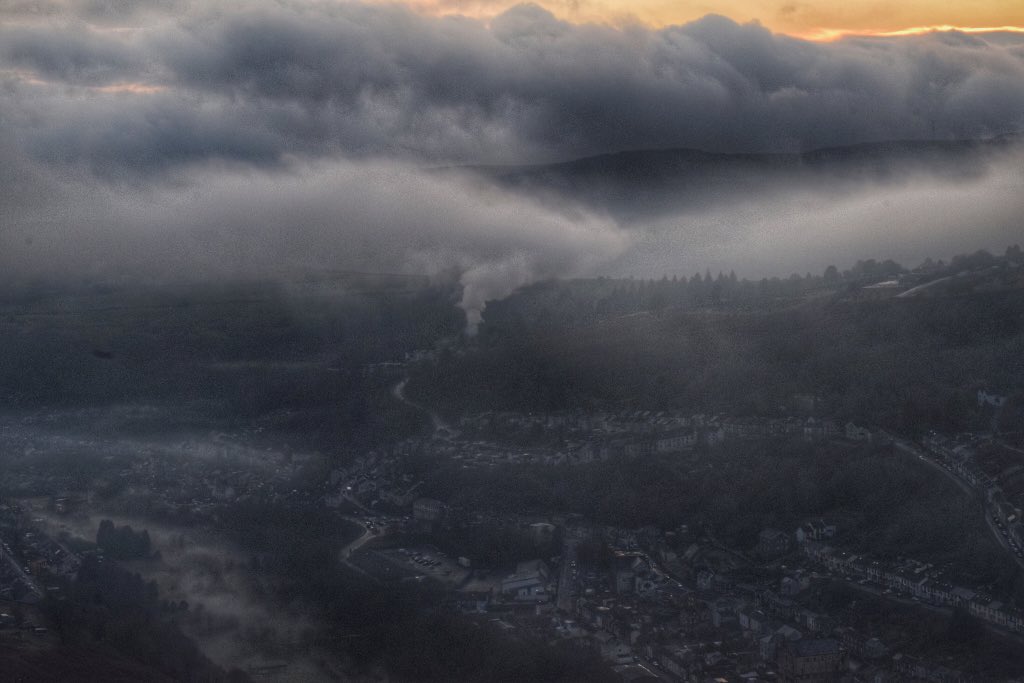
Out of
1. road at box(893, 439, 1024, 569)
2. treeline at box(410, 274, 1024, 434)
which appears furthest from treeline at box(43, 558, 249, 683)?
road at box(893, 439, 1024, 569)

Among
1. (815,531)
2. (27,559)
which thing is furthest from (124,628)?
(815,531)

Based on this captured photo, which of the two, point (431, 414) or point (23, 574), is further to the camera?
point (431, 414)

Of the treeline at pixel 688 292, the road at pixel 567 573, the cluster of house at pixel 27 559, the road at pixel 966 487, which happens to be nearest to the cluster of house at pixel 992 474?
the road at pixel 966 487

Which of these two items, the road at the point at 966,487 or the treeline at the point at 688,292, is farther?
the treeline at the point at 688,292

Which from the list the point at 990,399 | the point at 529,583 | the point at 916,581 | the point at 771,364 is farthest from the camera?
the point at 771,364

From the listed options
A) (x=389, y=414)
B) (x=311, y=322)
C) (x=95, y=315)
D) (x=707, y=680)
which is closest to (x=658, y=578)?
(x=707, y=680)

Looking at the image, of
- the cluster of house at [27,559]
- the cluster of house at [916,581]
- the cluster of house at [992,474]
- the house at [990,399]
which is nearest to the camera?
the cluster of house at [916,581]

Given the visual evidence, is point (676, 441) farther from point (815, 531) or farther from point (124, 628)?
point (124, 628)

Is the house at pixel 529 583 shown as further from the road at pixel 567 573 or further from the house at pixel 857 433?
the house at pixel 857 433

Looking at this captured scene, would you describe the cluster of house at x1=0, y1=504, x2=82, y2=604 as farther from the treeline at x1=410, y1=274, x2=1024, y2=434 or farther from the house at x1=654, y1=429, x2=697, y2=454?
the house at x1=654, y1=429, x2=697, y2=454

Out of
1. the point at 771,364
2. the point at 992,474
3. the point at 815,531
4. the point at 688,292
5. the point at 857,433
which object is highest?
the point at 688,292
